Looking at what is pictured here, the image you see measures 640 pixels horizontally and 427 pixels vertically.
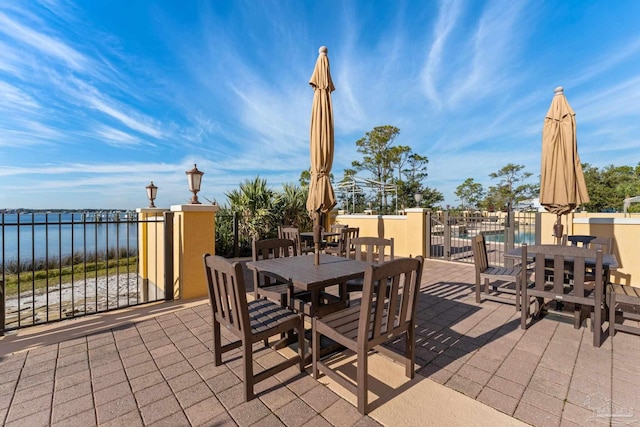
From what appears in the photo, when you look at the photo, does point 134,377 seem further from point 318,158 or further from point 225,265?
point 318,158

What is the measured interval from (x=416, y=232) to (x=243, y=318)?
603 cm

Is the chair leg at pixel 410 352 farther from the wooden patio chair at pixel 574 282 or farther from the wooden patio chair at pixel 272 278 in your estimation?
the wooden patio chair at pixel 574 282

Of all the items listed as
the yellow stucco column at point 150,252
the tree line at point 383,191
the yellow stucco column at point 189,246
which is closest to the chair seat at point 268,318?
the yellow stucco column at point 189,246

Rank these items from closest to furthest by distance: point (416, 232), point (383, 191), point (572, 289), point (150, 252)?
point (572, 289) < point (150, 252) < point (416, 232) < point (383, 191)

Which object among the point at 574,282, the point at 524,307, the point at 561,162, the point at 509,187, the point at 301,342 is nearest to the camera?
the point at 301,342

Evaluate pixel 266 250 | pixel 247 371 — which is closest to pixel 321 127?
pixel 266 250

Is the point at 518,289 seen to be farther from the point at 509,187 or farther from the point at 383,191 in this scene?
the point at 509,187

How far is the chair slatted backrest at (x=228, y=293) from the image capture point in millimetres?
1722

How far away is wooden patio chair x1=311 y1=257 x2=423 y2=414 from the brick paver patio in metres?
0.17

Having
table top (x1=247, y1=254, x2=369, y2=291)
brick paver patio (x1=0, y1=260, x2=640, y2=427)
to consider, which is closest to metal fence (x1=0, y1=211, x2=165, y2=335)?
brick paver patio (x1=0, y1=260, x2=640, y2=427)

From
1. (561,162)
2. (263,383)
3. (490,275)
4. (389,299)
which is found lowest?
(263,383)

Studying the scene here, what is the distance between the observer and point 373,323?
176cm

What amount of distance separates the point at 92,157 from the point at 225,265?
52.5 ft

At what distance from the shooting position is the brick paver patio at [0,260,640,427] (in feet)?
5.41
